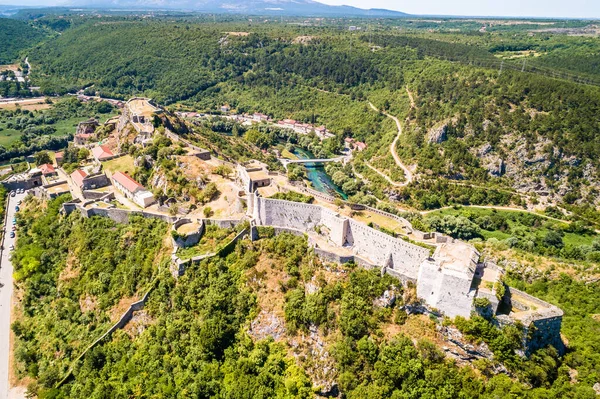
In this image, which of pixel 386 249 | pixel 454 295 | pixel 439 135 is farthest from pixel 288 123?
pixel 454 295

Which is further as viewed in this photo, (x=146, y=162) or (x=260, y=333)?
(x=146, y=162)

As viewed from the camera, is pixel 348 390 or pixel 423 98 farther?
pixel 423 98

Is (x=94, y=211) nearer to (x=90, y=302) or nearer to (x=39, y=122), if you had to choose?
(x=90, y=302)

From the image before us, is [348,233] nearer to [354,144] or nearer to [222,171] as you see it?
[222,171]

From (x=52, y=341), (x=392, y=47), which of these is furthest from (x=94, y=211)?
(x=392, y=47)

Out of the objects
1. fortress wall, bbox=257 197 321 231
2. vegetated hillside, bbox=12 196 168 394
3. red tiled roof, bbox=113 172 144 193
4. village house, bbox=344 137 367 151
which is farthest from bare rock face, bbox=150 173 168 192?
village house, bbox=344 137 367 151

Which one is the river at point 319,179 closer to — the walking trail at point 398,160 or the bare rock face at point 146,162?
the walking trail at point 398,160

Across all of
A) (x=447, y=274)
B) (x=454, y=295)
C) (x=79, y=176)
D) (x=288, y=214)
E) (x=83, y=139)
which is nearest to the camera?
(x=447, y=274)
